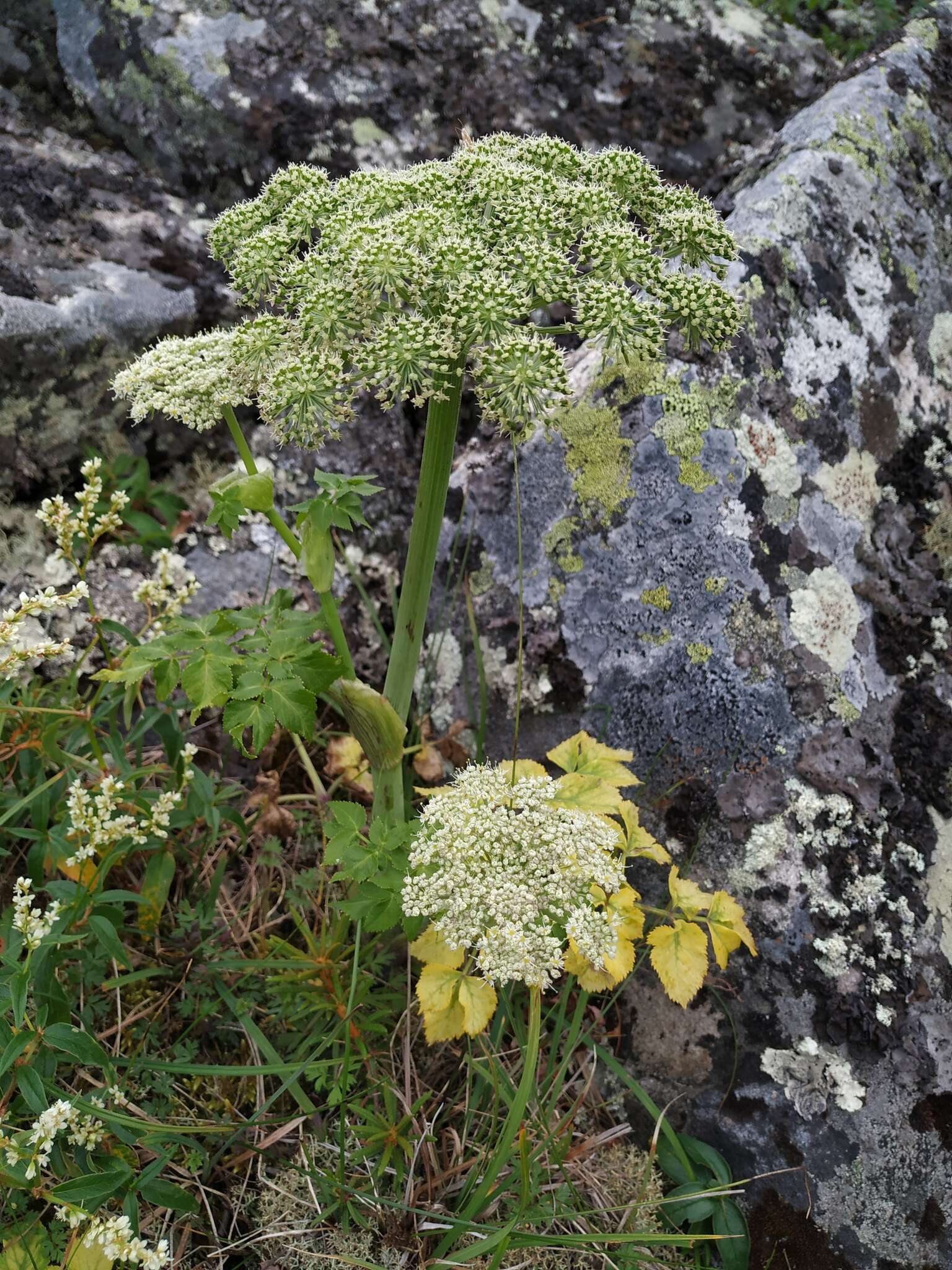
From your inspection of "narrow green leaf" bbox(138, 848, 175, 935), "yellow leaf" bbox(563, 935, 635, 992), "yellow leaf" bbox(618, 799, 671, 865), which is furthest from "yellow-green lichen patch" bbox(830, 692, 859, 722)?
"narrow green leaf" bbox(138, 848, 175, 935)

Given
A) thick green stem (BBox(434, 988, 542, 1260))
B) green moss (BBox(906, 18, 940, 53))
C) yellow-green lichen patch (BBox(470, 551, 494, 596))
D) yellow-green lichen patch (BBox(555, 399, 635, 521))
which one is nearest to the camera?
thick green stem (BBox(434, 988, 542, 1260))

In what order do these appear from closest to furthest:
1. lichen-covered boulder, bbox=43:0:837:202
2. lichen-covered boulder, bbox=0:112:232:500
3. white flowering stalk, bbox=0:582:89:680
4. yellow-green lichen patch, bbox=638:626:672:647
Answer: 1. white flowering stalk, bbox=0:582:89:680
2. yellow-green lichen patch, bbox=638:626:672:647
3. lichen-covered boulder, bbox=0:112:232:500
4. lichen-covered boulder, bbox=43:0:837:202

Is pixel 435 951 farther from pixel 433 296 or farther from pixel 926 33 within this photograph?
pixel 926 33

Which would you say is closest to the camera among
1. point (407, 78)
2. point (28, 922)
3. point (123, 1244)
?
point (123, 1244)

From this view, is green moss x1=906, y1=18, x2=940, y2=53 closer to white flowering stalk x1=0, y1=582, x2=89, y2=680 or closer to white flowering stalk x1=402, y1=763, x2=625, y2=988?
white flowering stalk x1=402, y1=763, x2=625, y2=988

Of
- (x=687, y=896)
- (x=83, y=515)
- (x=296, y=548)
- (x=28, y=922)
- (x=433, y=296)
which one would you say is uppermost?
(x=433, y=296)

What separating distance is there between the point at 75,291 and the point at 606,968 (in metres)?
3.21

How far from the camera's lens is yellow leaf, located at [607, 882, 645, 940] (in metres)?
2.34

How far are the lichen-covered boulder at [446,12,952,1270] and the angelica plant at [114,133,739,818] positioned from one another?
0.90 metres

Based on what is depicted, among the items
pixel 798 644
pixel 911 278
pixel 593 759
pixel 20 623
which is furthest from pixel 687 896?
pixel 911 278

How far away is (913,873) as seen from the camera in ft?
8.99

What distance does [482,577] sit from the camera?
3318 millimetres

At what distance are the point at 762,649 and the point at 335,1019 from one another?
175cm

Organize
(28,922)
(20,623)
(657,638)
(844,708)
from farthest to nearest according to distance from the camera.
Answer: (657,638)
(844,708)
(20,623)
(28,922)
